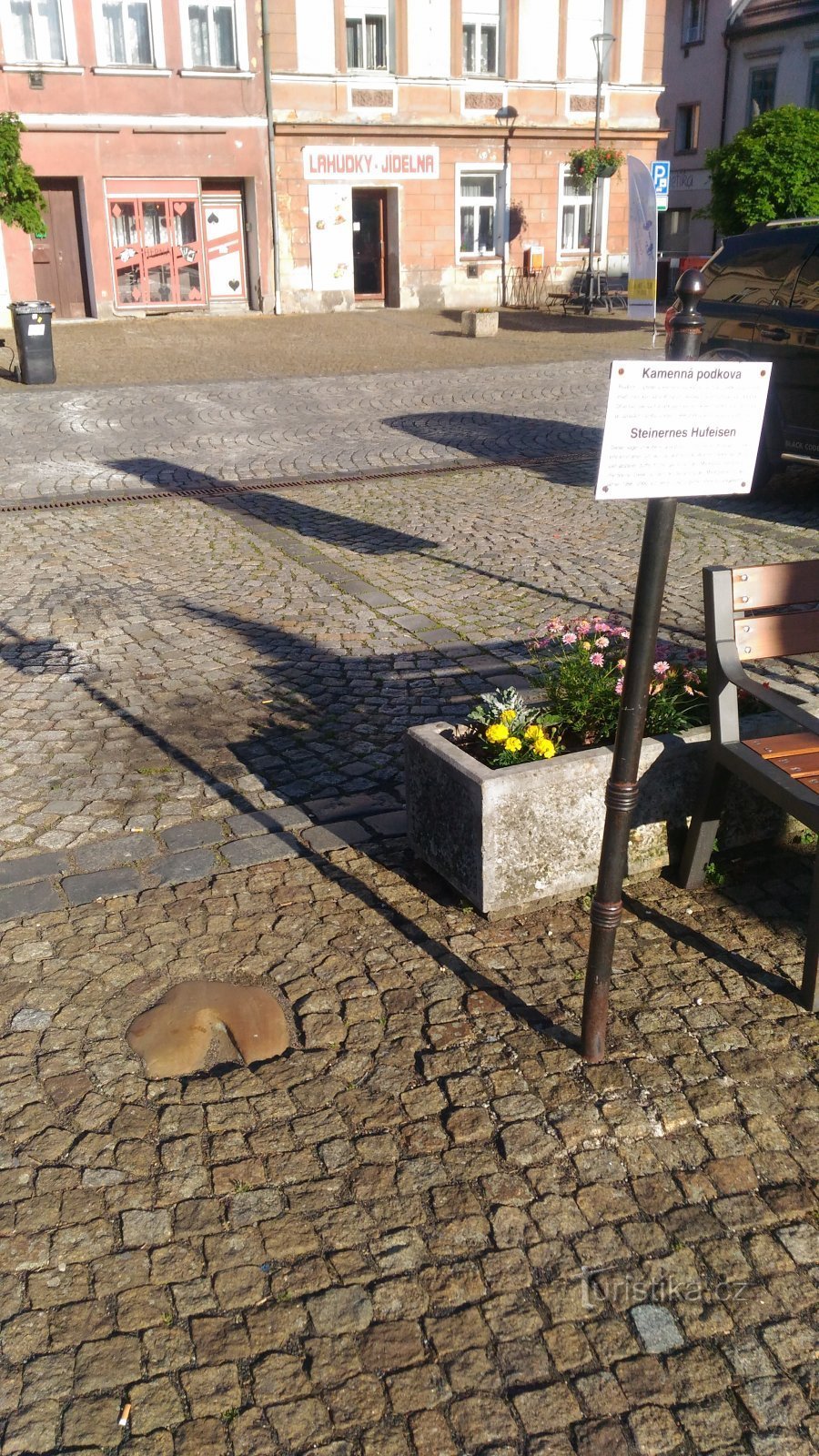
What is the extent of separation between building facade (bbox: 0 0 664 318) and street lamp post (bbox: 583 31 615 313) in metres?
0.36

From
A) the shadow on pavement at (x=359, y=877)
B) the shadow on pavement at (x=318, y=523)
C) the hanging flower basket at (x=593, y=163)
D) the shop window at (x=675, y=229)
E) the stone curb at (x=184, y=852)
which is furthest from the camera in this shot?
the shop window at (x=675, y=229)

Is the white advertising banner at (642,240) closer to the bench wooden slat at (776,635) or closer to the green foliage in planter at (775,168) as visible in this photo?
the green foliage in planter at (775,168)

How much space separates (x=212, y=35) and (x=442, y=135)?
5.41 m

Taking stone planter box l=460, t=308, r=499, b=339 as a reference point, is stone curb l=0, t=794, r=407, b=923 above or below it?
below

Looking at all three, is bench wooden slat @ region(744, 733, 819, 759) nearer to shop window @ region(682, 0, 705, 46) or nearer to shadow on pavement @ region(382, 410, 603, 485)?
shadow on pavement @ region(382, 410, 603, 485)

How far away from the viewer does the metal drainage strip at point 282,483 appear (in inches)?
426

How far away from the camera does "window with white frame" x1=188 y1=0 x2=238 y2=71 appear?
2639cm

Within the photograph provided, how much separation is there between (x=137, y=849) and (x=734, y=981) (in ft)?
7.25

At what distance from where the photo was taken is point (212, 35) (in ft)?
87.1

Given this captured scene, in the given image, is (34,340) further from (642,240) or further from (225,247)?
(225,247)

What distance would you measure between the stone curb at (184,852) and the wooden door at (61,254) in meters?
24.4

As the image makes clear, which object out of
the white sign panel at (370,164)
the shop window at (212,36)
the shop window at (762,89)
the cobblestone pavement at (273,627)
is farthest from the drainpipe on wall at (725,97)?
the cobblestone pavement at (273,627)

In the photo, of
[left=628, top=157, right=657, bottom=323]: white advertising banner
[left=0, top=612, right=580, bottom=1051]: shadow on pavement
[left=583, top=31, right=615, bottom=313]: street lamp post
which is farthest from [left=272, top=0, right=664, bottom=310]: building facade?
[left=0, top=612, right=580, bottom=1051]: shadow on pavement

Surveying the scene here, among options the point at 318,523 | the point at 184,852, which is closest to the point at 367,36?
the point at 318,523
